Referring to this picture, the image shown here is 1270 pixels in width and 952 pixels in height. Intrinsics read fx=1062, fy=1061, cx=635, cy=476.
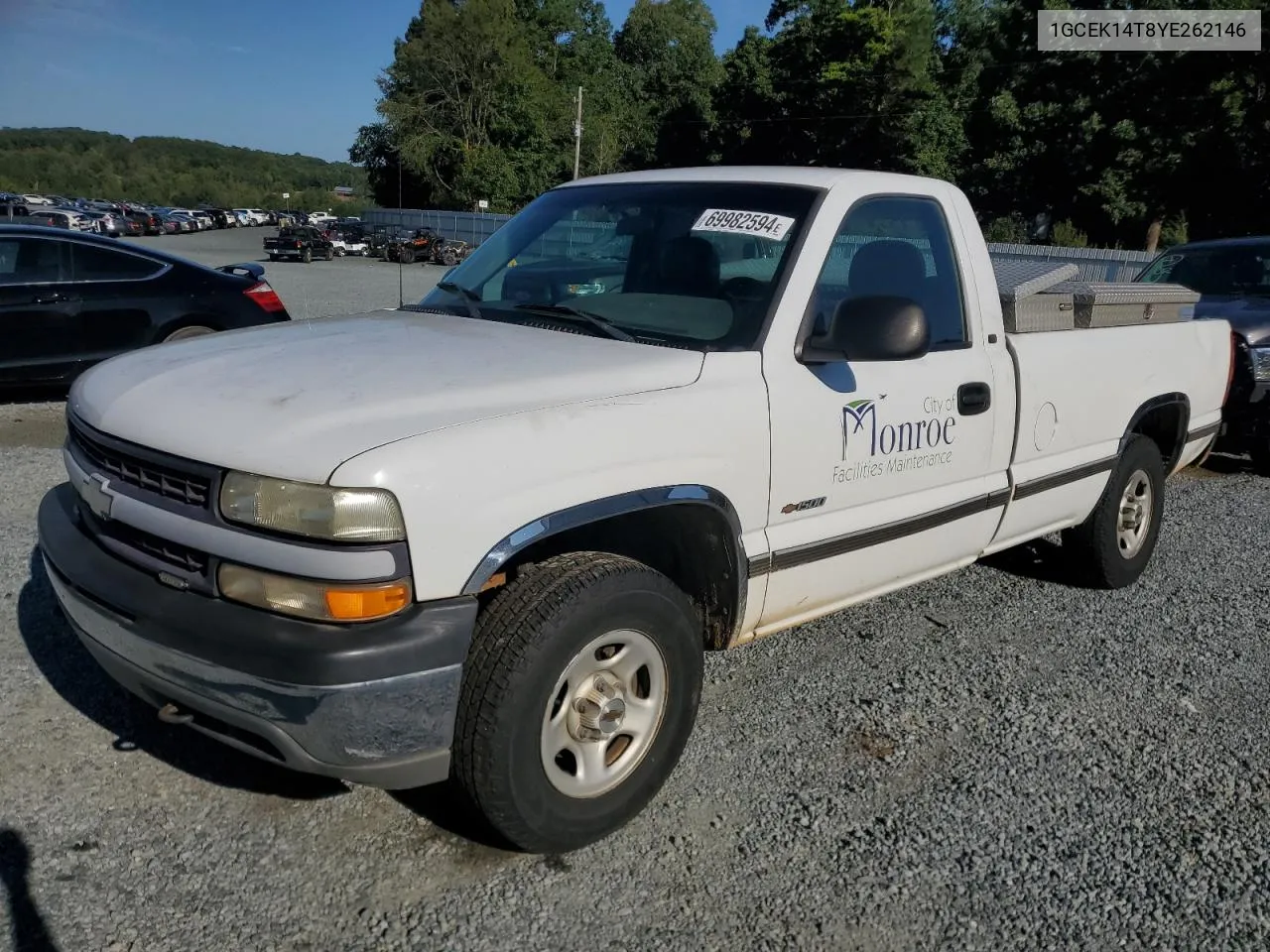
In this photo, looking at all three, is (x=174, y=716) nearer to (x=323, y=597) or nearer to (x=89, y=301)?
(x=323, y=597)

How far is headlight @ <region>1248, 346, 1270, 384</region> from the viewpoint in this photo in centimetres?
715

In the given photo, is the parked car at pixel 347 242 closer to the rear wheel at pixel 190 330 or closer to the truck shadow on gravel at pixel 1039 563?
the rear wheel at pixel 190 330

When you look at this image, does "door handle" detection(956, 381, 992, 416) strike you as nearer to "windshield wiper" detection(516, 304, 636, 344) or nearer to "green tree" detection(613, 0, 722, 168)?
"windshield wiper" detection(516, 304, 636, 344)

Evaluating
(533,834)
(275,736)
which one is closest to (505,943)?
(533,834)

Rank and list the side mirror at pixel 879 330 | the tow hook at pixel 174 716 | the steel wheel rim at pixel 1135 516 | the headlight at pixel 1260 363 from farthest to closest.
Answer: the headlight at pixel 1260 363
the steel wheel rim at pixel 1135 516
the side mirror at pixel 879 330
the tow hook at pixel 174 716

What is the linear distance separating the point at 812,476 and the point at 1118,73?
4108cm

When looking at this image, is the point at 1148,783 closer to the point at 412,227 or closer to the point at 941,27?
the point at 412,227

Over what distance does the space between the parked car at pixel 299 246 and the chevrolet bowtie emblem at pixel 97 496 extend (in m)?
34.5

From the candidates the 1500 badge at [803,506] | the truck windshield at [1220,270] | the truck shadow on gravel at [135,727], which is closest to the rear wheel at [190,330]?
the truck shadow on gravel at [135,727]

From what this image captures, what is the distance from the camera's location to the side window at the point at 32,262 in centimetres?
795

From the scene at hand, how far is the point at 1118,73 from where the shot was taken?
124ft

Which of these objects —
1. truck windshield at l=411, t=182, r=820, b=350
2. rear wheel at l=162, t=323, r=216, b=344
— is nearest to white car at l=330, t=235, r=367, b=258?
rear wheel at l=162, t=323, r=216, b=344

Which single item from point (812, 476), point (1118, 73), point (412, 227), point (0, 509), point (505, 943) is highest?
point (1118, 73)

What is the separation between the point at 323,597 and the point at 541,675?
1.81 ft
